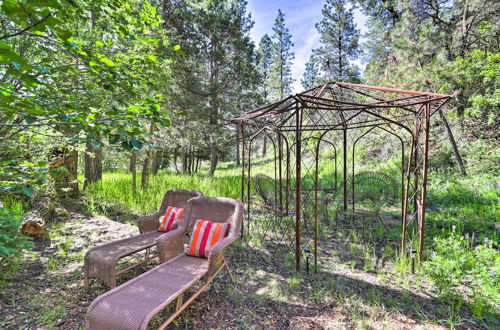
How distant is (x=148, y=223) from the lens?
376 centimetres

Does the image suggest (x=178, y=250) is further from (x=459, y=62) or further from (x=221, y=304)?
(x=459, y=62)

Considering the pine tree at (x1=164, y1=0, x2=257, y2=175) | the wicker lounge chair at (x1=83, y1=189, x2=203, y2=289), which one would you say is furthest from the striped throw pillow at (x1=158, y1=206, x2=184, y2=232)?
the pine tree at (x1=164, y1=0, x2=257, y2=175)

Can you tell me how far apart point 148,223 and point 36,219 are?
6.62ft

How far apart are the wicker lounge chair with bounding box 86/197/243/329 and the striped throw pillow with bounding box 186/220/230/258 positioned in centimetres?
8

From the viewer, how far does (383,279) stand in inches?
121

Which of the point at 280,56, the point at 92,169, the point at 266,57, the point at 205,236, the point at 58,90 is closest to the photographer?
the point at 58,90

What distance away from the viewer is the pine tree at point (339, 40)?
15.3 meters

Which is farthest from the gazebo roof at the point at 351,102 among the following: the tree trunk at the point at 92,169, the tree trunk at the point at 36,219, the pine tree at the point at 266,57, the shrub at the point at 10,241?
the pine tree at the point at 266,57

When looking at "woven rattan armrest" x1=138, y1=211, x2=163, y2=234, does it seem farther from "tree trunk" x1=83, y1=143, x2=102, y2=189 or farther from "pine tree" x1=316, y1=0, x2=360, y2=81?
"pine tree" x1=316, y1=0, x2=360, y2=81

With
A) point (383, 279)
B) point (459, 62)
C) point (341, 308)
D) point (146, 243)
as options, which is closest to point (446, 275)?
point (383, 279)

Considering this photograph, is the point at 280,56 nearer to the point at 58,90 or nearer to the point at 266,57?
the point at 266,57

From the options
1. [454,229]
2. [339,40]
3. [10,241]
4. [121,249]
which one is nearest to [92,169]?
[10,241]

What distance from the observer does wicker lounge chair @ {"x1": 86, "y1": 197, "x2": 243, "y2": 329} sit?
179cm

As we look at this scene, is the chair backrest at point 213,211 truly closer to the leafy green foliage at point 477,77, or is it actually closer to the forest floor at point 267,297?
the forest floor at point 267,297
